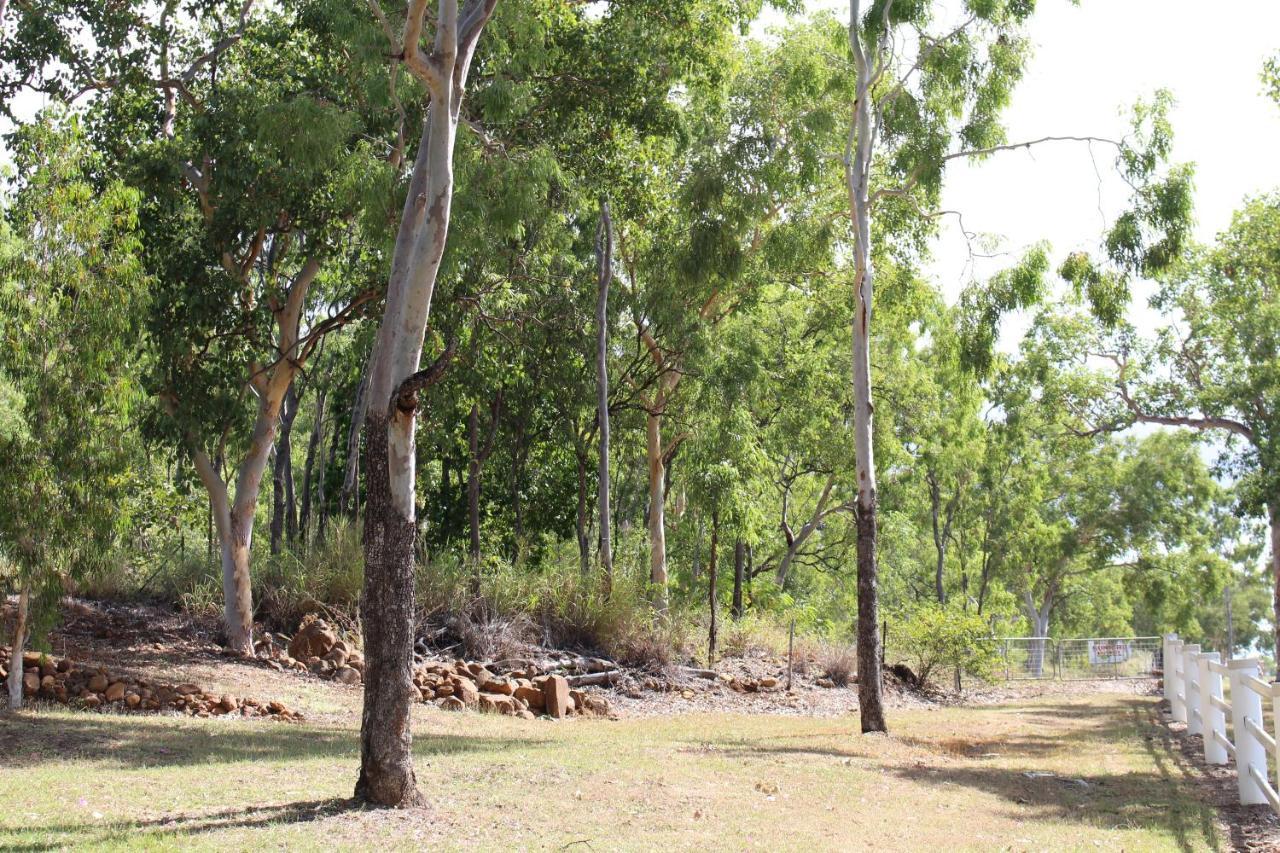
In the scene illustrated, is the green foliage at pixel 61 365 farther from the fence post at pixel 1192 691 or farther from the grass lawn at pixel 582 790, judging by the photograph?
the fence post at pixel 1192 691

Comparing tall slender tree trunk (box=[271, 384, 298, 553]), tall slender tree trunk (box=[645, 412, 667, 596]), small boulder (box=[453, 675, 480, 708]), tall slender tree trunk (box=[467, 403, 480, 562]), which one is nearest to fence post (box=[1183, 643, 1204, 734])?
small boulder (box=[453, 675, 480, 708])

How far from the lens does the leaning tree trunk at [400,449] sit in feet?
24.0

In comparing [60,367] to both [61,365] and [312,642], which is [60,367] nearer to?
[61,365]

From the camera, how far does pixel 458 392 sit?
21.4 meters

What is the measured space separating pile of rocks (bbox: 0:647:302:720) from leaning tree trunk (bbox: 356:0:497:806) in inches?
233

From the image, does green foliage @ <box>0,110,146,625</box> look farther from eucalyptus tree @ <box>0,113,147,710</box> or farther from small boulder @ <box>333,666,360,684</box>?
small boulder @ <box>333,666,360,684</box>

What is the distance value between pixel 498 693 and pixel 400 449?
364 inches

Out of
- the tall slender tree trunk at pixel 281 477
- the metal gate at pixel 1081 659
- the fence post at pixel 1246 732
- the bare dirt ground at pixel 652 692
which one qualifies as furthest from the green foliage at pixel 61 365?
the metal gate at pixel 1081 659

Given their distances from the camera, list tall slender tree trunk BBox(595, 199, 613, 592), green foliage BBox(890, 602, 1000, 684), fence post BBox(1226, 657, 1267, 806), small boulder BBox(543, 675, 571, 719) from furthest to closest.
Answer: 1. green foliage BBox(890, 602, 1000, 684)
2. tall slender tree trunk BBox(595, 199, 613, 592)
3. small boulder BBox(543, 675, 571, 719)
4. fence post BBox(1226, 657, 1267, 806)

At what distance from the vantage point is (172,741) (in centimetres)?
1032

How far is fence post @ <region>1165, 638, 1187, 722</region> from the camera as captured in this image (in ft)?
53.6

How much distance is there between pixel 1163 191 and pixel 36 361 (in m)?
14.6

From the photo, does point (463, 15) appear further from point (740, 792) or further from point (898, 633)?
point (898, 633)

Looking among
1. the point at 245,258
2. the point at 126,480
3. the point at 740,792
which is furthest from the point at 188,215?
the point at 740,792
